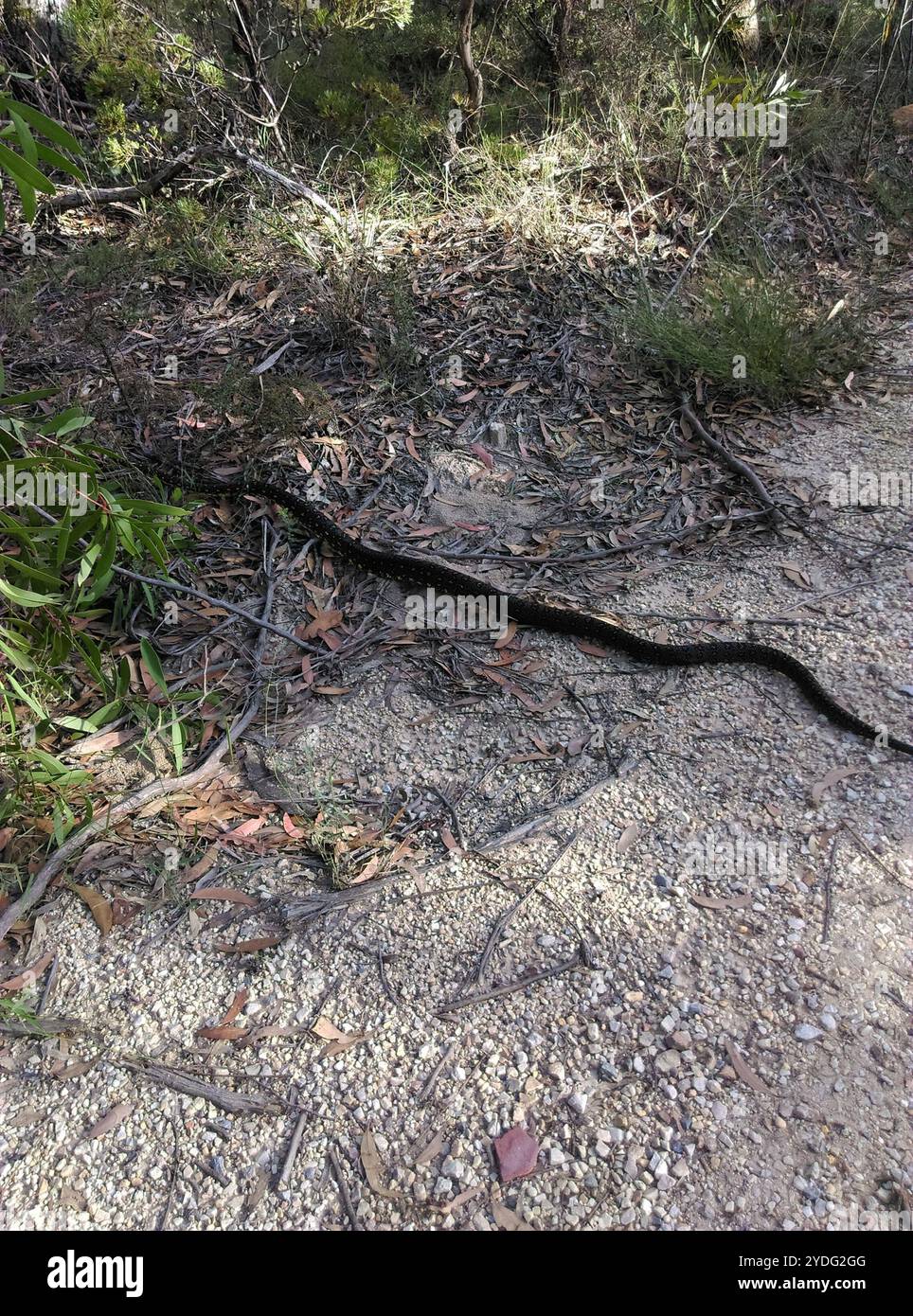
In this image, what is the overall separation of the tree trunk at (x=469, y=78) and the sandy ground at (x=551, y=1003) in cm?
491

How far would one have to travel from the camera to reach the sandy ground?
1.98 m

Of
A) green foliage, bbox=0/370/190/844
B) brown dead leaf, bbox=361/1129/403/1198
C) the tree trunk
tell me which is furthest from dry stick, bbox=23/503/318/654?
the tree trunk

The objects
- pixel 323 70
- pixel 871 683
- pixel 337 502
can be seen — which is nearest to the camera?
pixel 871 683

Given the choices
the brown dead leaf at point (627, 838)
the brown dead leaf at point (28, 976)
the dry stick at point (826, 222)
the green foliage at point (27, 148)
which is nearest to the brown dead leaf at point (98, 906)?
the brown dead leaf at point (28, 976)

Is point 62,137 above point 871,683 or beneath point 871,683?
above

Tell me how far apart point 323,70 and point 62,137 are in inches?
223

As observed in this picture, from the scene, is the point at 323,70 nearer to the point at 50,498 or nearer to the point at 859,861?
the point at 50,498

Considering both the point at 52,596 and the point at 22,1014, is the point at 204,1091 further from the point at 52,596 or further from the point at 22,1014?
the point at 52,596

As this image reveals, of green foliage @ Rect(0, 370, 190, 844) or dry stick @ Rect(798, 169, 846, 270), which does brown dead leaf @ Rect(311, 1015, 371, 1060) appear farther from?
dry stick @ Rect(798, 169, 846, 270)

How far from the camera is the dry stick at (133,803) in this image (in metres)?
2.58

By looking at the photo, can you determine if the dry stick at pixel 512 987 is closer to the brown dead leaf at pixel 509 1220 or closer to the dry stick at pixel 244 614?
the brown dead leaf at pixel 509 1220

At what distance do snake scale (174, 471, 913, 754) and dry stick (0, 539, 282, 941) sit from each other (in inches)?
26.8

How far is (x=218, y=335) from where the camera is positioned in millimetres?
4969
